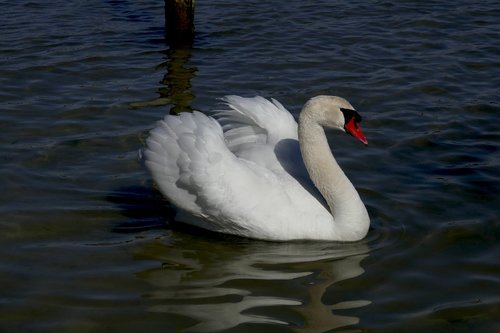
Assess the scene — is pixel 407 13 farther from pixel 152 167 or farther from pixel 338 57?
pixel 152 167

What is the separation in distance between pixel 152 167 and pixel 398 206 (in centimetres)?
202

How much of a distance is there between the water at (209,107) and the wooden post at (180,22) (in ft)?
0.70

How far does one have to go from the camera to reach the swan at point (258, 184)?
21.7ft

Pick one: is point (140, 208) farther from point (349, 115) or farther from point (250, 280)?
point (349, 115)

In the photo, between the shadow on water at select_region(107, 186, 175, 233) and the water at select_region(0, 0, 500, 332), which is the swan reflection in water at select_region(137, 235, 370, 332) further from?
the shadow on water at select_region(107, 186, 175, 233)

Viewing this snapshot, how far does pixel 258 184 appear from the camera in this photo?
670cm

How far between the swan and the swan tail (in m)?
0.52

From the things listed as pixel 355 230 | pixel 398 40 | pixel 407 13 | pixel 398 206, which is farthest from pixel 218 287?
pixel 407 13

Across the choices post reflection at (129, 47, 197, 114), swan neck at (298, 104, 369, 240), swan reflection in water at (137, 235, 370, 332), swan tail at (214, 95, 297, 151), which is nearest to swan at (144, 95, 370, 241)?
swan neck at (298, 104, 369, 240)

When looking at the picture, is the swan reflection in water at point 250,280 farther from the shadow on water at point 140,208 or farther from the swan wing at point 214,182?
the shadow on water at point 140,208

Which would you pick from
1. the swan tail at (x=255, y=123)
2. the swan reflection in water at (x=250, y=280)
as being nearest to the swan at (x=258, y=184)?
the swan reflection in water at (x=250, y=280)

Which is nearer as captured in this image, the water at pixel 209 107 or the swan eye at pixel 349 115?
the water at pixel 209 107

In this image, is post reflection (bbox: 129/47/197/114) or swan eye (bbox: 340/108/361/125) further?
post reflection (bbox: 129/47/197/114)

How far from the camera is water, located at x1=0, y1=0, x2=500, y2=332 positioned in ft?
18.8
